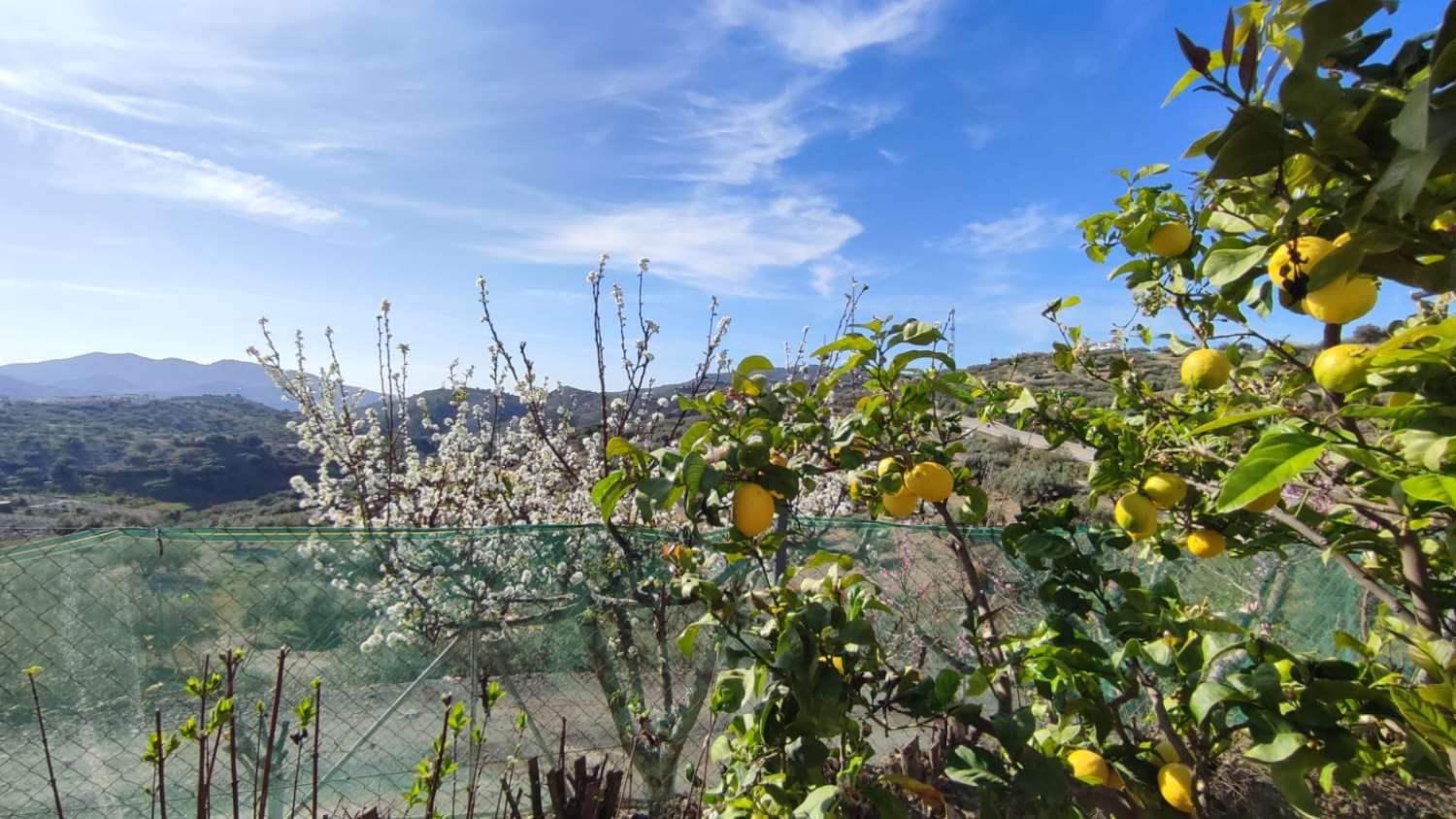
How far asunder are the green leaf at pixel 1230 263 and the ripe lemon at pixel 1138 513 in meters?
0.62

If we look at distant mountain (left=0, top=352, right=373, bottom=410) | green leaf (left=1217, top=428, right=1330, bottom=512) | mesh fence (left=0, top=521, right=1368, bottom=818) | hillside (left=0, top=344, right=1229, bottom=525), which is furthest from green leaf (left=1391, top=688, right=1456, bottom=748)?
distant mountain (left=0, top=352, right=373, bottom=410)

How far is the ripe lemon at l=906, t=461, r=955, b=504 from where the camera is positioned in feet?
4.10

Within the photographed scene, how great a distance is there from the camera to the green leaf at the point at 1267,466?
0.51 meters

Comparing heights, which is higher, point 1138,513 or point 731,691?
point 1138,513

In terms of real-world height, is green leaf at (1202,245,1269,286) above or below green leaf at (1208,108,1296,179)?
below

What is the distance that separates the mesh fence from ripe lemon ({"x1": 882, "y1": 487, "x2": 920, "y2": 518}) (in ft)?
3.33

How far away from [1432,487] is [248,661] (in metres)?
3.32

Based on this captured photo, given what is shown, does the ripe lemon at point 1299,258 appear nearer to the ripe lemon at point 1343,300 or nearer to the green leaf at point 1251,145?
the ripe lemon at point 1343,300

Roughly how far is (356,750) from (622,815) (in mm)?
1112

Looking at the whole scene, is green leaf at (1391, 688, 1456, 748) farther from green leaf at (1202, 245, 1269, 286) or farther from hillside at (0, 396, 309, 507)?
hillside at (0, 396, 309, 507)

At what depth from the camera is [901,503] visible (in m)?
1.32

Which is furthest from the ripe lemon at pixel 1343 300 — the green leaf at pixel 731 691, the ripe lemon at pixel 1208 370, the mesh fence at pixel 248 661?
the mesh fence at pixel 248 661

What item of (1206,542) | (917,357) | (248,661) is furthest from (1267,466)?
(248,661)

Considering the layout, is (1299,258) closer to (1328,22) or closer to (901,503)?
(1328,22)
